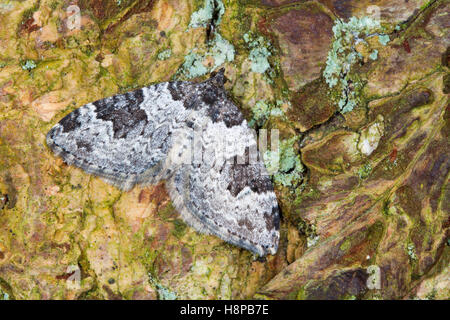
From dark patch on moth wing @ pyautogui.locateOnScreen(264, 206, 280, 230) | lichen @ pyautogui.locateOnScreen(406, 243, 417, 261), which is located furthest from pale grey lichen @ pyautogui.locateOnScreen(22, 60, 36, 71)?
lichen @ pyautogui.locateOnScreen(406, 243, 417, 261)

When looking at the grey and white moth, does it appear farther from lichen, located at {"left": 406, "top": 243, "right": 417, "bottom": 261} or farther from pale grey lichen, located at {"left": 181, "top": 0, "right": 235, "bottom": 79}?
lichen, located at {"left": 406, "top": 243, "right": 417, "bottom": 261}

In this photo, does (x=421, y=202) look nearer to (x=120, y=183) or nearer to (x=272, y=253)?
(x=272, y=253)

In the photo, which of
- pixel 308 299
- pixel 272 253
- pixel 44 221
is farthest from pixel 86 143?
pixel 308 299

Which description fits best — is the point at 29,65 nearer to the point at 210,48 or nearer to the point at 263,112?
the point at 210,48

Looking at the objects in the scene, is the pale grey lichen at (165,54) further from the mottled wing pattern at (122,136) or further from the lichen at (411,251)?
the lichen at (411,251)

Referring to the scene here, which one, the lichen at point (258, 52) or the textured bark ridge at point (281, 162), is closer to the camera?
the textured bark ridge at point (281, 162)

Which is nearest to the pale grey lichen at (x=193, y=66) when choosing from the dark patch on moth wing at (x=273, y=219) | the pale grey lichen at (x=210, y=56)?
the pale grey lichen at (x=210, y=56)

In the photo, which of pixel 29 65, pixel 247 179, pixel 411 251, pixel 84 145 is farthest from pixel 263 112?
pixel 29 65

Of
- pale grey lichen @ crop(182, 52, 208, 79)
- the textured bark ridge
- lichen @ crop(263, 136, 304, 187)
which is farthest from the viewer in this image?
pale grey lichen @ crop(182, 52, 208, 79)
